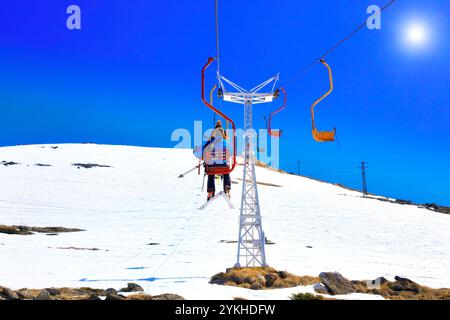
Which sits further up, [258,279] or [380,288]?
Result: [258,279]

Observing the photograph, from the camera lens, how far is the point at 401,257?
31.1m

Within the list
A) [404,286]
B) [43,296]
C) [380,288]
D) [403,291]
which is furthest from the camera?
[404,286]

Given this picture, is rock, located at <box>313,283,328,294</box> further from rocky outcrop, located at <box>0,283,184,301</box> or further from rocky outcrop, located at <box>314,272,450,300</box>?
rocky outcrop, located at <box>0,283,184,301</box>

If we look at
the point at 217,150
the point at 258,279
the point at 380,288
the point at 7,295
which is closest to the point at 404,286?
the point at 380,288

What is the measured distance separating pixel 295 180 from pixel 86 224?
145 ft

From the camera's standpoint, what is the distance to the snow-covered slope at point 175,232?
68.6 feet

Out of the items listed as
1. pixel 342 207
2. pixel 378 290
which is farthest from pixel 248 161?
pixel 342 207

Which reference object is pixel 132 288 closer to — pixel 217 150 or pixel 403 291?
pixel 217 150

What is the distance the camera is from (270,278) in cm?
1766

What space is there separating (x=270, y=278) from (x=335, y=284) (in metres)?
2.74

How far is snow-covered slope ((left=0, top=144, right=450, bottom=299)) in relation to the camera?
68.6 feet

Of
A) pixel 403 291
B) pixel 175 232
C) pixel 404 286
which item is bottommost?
pixel 403 291

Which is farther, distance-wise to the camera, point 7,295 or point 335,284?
point 335,284
